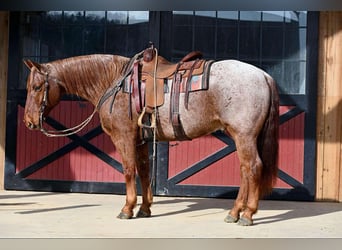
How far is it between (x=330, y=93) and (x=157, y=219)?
2.42 meters

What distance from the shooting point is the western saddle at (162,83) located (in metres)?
5.07

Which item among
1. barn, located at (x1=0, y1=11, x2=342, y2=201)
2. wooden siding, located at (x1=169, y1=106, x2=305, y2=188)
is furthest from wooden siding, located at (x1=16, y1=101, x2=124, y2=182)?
wooden siding, located at (x1=169, y1=106, x2=305, y2=188)

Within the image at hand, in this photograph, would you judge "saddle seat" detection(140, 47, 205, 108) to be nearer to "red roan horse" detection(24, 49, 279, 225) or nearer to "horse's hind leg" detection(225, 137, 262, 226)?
"red roan horse" detection(24, 49, 279, 225)

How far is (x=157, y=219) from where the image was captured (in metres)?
5.30

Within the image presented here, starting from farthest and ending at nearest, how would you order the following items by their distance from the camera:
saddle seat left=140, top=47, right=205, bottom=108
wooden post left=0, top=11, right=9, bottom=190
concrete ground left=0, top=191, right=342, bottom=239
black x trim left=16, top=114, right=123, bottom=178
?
wooden post left=0, top=11, right=9, bottom=190, black x trim left=16, top=114, right=123, bottom=178, saddle seat left=140, top=47, right=205, bottom=108, concrete ground left=0, top=191, right=342, bottom=239

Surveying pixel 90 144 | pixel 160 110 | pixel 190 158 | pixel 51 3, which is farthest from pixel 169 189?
pixel 51 3

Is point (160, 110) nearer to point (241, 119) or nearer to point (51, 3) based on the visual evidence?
point (241, 119)

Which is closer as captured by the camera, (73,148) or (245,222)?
(245,222)

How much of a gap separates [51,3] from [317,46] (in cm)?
365

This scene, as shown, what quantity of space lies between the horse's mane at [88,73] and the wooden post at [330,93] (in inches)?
90.5

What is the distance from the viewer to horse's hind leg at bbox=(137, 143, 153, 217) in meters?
5.41

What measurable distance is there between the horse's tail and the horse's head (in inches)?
68.9

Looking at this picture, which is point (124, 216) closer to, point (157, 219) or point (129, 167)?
point (157, 219)

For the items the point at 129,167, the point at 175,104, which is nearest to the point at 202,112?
the point at 175,104
